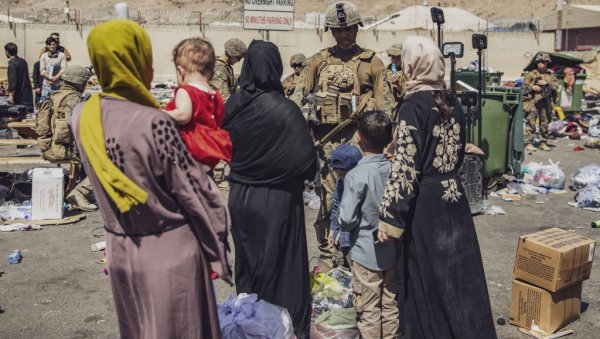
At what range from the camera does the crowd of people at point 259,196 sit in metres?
2.56

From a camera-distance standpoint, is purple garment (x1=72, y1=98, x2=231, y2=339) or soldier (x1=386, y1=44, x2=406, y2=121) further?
soldier (x1=386, y1=44, x2=406, y2=121)

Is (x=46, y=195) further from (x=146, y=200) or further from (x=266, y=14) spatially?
(x=146, y=200)

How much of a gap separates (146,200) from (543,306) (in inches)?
125

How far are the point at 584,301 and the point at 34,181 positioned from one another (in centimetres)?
593

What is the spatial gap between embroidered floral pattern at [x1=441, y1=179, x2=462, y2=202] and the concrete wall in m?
18.1

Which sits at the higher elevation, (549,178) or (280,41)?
(280,41)

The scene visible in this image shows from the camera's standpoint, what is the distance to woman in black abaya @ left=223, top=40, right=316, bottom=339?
12.7 ft

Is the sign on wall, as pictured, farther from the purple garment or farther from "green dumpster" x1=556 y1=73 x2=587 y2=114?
"green dumpster" x1=556 y1=73 x2=587 y2=114

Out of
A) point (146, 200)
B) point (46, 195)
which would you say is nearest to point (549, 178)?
point (46, 195)

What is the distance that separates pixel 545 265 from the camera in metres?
4.44

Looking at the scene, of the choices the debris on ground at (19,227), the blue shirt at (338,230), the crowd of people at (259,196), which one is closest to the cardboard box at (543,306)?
the crowd of people at (259,196)

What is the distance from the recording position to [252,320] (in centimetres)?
338

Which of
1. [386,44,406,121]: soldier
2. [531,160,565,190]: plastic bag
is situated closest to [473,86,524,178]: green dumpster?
Result: [531,160,565,190]: plastic bag

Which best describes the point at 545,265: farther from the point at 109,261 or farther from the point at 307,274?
the point at 109,261
